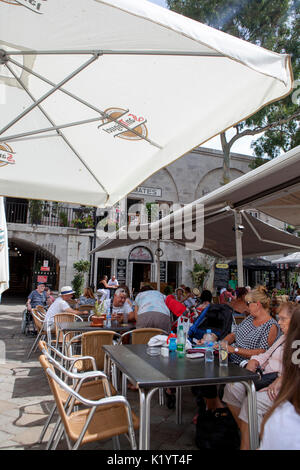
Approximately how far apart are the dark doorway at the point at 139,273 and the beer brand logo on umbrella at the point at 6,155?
54.4 ft

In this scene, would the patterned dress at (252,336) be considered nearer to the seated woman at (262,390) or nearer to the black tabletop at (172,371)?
the seated woman at (262,390)

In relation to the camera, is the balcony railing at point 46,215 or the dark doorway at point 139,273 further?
the dark doorway at point 139,273

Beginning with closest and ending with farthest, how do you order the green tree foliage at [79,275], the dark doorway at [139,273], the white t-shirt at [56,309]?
the white t-shirt at [56,309] < the green tree foliage at [79,275] < the dark doorway at [139,273]

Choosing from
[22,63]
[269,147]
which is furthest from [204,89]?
[269,147]

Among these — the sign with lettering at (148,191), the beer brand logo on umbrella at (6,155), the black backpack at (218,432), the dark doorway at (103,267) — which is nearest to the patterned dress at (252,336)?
the black backpack at (218,432)

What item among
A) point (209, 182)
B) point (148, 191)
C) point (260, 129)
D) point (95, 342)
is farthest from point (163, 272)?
point (95, 342)

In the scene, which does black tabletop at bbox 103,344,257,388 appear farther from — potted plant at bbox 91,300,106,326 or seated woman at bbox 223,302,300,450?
potted plant at bbox 91,300,106,326

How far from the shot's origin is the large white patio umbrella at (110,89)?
1788 millimetres

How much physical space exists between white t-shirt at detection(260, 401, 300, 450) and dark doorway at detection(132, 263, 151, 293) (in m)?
18.5

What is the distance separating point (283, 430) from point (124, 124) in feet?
8.39

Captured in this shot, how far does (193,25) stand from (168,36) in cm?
18
